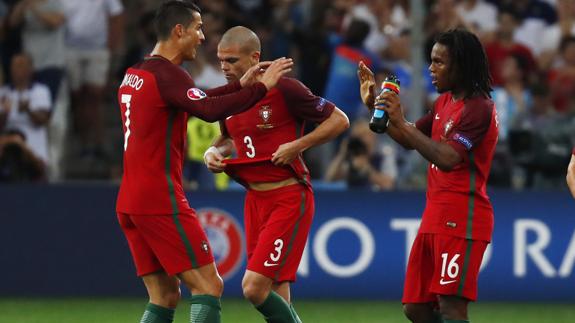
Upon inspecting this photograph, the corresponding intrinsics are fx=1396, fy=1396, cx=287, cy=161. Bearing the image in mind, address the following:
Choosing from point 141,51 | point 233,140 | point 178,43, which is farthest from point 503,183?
point 178,43

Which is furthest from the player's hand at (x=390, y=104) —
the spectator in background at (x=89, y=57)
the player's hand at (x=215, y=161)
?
the spectator in background at (x=89, y=57)

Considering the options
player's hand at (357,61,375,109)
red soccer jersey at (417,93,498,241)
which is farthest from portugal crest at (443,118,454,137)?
player's hand at (357,61,375,109)

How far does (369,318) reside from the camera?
12.3 meters

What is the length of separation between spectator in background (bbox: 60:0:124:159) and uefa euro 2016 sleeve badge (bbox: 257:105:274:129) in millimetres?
6326

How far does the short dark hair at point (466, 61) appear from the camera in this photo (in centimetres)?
829

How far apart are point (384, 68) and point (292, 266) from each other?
6473 millimetres

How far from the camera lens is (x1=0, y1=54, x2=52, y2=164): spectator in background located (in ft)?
47.6

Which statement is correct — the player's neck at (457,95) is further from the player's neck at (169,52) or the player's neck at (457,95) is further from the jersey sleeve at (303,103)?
the player's neck at (169,52)

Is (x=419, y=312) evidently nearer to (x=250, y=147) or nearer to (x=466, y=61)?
(x=466, y=61)

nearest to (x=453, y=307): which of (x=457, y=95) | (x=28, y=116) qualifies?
(x=457, y=95)

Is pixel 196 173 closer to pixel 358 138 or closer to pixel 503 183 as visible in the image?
pixel 358 138

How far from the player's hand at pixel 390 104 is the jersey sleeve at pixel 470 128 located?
17.1 inches

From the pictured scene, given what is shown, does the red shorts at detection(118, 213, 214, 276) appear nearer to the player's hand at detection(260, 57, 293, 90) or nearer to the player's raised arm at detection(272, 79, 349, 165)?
the player's hand at detection(260, 57, 293, 90)

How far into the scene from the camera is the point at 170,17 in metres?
8.30
